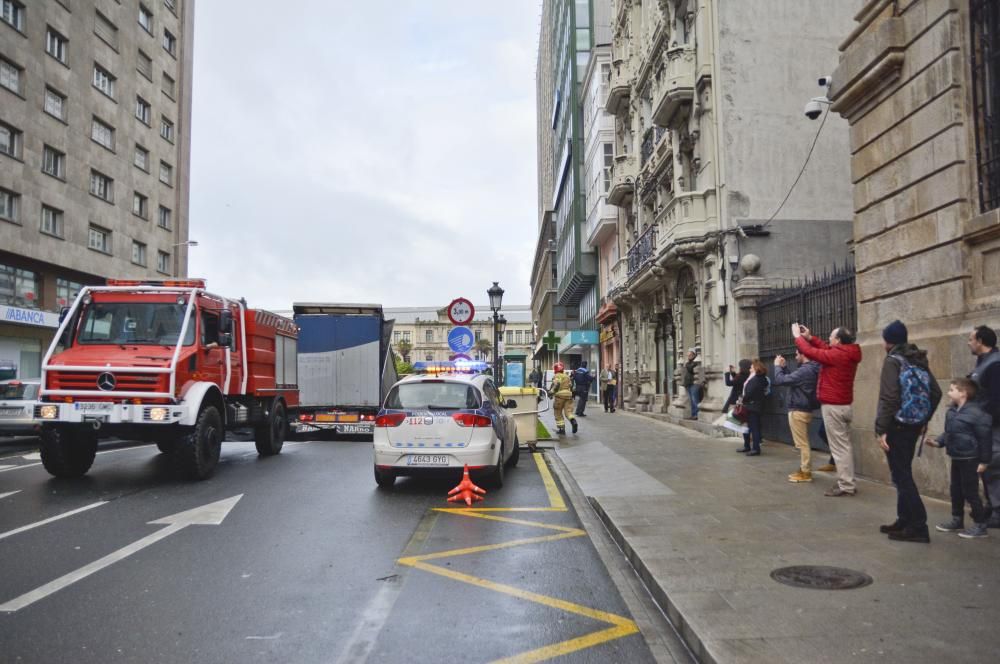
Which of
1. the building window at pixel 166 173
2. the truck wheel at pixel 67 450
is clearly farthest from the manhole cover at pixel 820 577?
the building window at pixel 166 173

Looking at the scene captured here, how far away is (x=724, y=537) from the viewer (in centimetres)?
647

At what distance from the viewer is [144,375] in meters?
10.0

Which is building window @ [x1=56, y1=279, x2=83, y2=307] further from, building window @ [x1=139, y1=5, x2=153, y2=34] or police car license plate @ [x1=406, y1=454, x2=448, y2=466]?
police car license plate @ [x1=406, y1=454, x2=448, y2=466]

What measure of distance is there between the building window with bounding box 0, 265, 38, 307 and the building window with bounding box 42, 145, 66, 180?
4.29 metres

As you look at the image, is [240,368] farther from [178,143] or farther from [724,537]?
[178,143]

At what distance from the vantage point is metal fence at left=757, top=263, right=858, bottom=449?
1177 centimetres

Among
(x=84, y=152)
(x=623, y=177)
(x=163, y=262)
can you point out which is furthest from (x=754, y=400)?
(x=163, y=262)

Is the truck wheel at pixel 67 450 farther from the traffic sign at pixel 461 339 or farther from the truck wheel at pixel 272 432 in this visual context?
the traffic sign at pixel 461 339

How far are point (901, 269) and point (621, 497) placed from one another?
4272mm

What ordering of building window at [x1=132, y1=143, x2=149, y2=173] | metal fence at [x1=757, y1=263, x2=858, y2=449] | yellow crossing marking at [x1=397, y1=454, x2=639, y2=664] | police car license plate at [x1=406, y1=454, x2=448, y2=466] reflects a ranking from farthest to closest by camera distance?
building window at [x1=132, y1=143, x2=149, y2=173], metal fence at [x1=757, y1=263, x2=858, y2=449], police car license plate at [x1=406, y1=454, x2=448, y2=466], yellow crossing marking at [x1=397, y1=454, x2=639, y2=664]

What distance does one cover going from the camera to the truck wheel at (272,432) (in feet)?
46.0

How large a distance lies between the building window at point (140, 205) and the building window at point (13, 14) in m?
9.32

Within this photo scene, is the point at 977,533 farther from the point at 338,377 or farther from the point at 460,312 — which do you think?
the point at 338,377

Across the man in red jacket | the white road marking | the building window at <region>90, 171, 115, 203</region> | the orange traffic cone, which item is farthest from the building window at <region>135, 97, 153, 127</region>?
the man in red jacket
